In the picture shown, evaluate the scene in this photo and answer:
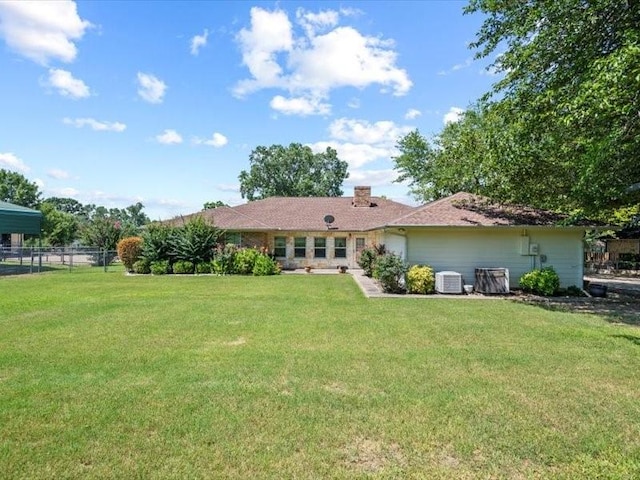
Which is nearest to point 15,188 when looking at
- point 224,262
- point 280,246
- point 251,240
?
point 251,240

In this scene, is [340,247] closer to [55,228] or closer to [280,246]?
[280,246]

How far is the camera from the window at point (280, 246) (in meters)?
23.7

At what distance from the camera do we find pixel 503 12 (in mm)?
11016

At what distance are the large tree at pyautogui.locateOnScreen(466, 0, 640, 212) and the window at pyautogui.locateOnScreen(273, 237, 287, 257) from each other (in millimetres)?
14389

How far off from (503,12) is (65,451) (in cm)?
1313

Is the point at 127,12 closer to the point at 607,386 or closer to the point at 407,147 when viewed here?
the point at 607,386

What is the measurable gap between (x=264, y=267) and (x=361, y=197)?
10014 millimetres

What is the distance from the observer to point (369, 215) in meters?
25.5

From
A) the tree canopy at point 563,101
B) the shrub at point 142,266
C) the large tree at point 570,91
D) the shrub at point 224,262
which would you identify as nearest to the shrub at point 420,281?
the tree canopy at point 563,101

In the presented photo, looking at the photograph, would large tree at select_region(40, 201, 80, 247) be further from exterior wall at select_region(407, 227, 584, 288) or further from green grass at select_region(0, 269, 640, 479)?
green grass at select_region(0, 269, 640, 479)

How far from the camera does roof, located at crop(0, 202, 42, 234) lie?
955 inches

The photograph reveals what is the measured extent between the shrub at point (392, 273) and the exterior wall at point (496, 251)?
122 centimetres

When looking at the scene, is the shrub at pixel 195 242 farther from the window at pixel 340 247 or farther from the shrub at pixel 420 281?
the shrub at pixel 420 281

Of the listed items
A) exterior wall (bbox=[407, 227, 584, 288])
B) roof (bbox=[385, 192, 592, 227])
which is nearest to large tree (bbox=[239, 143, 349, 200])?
roof (bbox=[385, 192, 592, 227])
